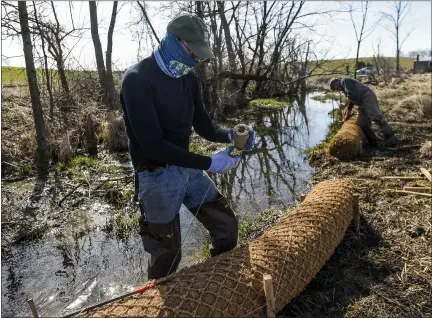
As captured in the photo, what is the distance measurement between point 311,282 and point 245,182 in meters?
3.63

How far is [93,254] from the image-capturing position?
452 cm

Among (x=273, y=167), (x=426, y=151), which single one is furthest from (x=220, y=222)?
(x=426, y=151)

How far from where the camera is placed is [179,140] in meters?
2.85

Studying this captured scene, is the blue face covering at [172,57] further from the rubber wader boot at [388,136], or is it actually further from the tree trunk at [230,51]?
the tree trunk at [230,51]

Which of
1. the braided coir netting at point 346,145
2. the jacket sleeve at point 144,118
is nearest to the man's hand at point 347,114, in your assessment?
the braided coir netting at point 346,145

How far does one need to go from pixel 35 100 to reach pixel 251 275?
6776 millimetres

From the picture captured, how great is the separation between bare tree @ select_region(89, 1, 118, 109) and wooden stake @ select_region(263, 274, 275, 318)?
949cm

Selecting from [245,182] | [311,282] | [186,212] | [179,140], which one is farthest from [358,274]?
[245,182]

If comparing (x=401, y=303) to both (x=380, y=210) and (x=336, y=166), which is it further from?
(x=336, y=166)

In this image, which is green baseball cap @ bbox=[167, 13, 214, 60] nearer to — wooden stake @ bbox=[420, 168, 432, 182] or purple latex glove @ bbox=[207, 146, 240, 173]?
purple latex glove @ bbox=[207, 146, 240, 173]

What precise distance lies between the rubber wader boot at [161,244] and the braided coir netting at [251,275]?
0.20 meters

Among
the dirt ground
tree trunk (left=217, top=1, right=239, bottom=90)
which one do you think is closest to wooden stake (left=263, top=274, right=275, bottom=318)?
the dirt ground

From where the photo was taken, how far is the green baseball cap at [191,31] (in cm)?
249

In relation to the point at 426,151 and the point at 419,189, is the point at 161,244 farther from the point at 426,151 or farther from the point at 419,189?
the point at 426,151
